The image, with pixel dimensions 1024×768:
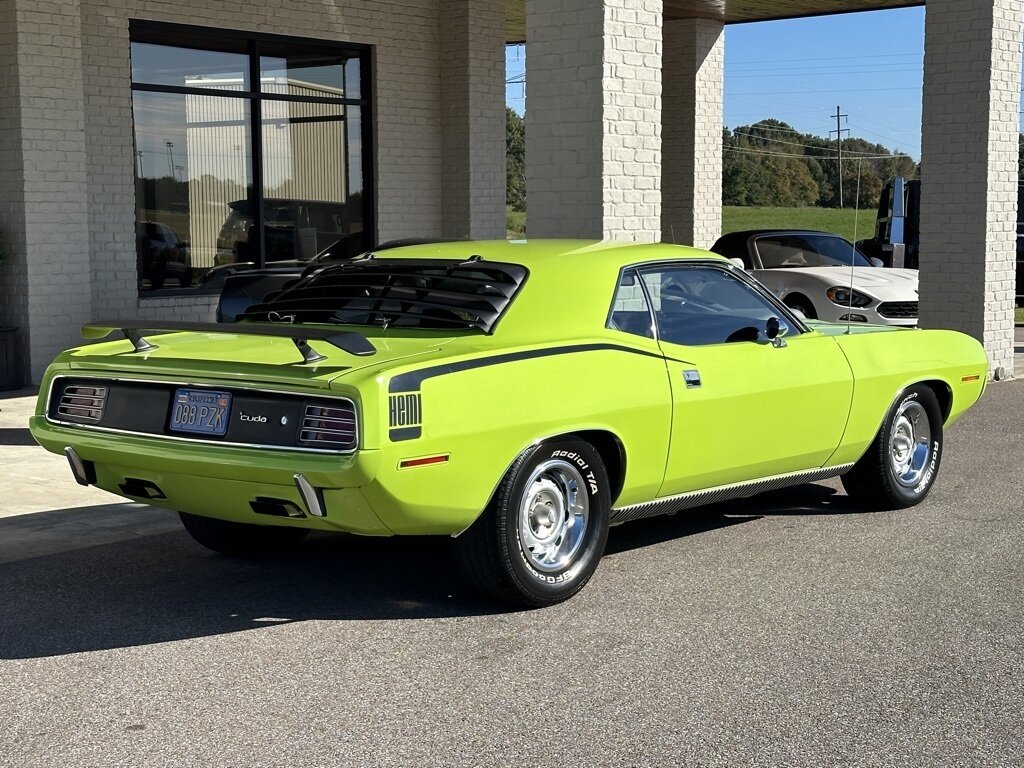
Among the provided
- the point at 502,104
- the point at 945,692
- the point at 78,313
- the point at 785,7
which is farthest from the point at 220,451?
the point at 785,7

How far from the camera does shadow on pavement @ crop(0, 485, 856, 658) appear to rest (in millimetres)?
5453

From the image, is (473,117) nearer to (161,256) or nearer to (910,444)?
(161,256)

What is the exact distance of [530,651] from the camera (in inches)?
201

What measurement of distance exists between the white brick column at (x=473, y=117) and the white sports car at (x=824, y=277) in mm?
2952

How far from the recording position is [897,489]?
7.57 meters

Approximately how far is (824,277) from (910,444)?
26.9ft

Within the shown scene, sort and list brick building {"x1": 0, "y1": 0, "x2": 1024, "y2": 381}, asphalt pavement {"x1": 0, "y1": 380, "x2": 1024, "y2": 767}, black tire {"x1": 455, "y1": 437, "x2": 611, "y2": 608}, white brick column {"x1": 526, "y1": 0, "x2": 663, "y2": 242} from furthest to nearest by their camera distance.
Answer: brick building {"x1": 0, "y1": 0, "x2": 1024, "y2": 381}
white brick column {"x1": 526, "y1": 0, "x2": 663, "y2": 242}
black tire {"x1": 455, "y1": 437, "x2": 611, "y2": 608}
asphalt pavement {"x1": 0, "y1": 380, "x2": 1024, "y2": 767}

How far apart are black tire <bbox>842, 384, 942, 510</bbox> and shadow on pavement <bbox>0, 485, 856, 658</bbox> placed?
78 centimetres

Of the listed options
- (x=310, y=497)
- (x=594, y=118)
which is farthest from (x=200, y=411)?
(x=594, y=118)

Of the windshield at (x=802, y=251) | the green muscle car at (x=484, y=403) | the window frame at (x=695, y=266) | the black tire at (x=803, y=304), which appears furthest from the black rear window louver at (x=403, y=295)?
the windshield at (x=802, y=251)

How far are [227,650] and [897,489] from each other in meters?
3.99

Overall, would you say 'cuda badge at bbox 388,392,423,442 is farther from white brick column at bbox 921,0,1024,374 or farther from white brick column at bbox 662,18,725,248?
white brick column at bbox 662,18,725,248

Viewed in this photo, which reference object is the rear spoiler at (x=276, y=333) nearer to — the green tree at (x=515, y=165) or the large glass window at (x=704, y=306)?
the large glass window at (x=704, y=306)

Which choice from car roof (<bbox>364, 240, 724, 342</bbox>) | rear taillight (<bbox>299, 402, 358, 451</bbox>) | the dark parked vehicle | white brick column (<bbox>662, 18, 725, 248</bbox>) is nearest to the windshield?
white brick column (<bbox>662, 18, 725, 248</bbox>)
